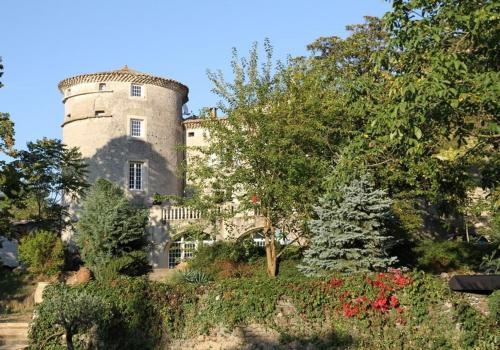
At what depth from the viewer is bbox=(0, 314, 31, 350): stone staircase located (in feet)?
52.9

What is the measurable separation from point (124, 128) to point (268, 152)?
15449mm

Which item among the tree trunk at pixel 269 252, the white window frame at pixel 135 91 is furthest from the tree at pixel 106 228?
the white window frame at pixel 135 91

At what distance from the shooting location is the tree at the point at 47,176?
2862cm

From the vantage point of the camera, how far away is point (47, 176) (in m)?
28.9

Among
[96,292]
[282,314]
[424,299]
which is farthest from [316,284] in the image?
[96,292]

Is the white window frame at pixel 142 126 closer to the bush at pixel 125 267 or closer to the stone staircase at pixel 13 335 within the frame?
the bush at pixel 125 267

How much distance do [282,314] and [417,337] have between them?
10.7 feet

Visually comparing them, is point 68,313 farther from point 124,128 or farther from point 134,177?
point 124,128

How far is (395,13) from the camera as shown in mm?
9695

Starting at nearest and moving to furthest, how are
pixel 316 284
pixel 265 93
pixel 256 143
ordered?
1. pixel 316 284
2. pixel 256 143
3. pixel 265 93

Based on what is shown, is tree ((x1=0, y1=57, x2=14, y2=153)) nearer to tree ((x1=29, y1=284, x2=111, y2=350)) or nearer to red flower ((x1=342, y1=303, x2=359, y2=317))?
tree ((x1=29, y1=284, x2=111, y2=350))

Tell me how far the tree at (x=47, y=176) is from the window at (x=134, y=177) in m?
3.91

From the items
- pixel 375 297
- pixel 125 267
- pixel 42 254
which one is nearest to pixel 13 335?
pixel 125 267

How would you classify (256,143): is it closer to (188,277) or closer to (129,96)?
(188,277)
